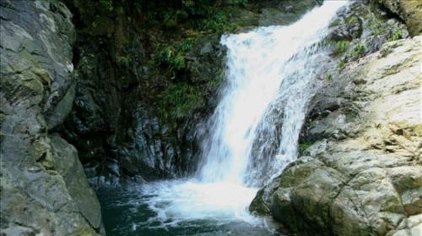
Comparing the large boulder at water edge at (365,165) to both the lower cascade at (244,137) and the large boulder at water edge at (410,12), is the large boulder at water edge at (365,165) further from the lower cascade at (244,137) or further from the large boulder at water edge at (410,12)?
the large boulder at water edge at (410,12)

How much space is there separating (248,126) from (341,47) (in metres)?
2.21

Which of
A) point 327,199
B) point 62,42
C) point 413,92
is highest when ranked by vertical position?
point 62,42

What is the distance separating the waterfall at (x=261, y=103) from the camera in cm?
805

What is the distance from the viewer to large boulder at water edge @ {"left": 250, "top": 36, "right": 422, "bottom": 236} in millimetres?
4875

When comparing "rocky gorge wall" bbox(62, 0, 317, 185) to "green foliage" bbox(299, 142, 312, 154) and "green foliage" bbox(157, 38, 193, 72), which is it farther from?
"green foliage" bbox(299, 142, 312, 154)

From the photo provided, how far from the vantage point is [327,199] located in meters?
5.23

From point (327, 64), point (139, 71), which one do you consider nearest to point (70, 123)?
point (139, 71)

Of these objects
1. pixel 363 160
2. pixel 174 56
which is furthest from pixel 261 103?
pixel 363 160

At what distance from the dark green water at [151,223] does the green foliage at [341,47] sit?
3875mm

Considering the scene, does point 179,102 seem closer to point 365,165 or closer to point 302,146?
point 302,146

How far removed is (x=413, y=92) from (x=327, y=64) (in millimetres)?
2642

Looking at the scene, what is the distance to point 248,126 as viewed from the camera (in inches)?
345

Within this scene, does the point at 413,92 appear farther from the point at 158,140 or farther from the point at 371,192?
the point at 158,140

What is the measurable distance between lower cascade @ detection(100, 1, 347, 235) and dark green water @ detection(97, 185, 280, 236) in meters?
0.01
